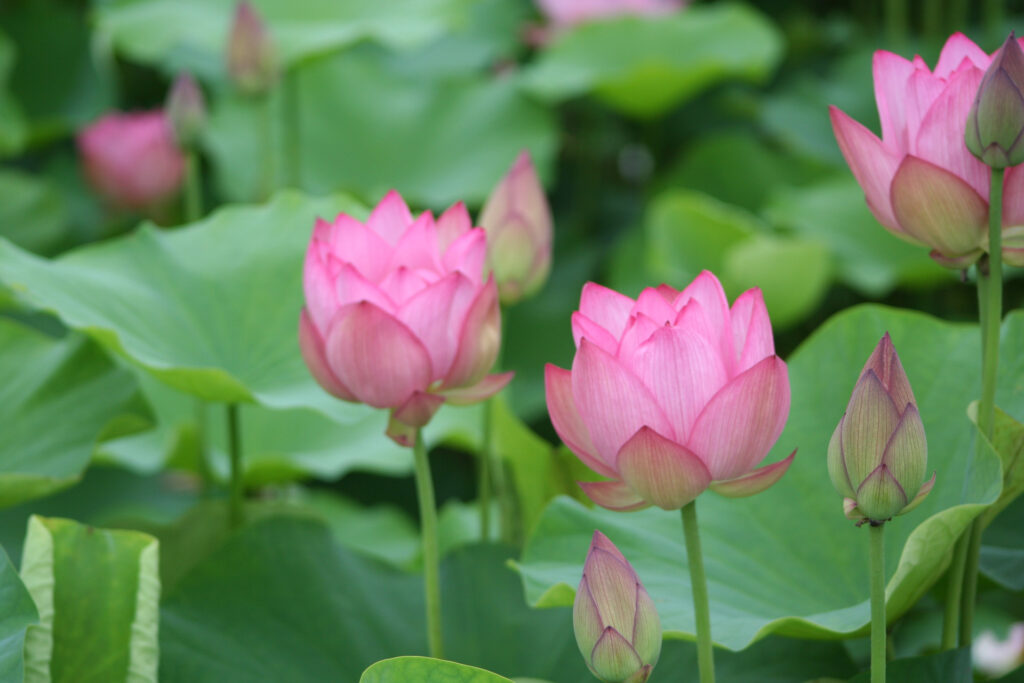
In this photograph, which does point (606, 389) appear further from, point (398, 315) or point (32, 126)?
point (32, 126)

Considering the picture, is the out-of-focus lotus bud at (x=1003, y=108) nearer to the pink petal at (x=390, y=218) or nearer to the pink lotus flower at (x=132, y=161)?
the pink petal at (x=390, y=218)

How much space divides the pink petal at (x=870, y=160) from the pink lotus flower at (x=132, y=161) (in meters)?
1.02

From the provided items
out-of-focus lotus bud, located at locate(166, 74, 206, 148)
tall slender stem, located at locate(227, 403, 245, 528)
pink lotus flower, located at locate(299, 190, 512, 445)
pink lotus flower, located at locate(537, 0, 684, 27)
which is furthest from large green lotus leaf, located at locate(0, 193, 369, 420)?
pink lotus flower, located at locate(537, 0, 684, 27)

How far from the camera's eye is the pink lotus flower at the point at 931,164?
45cm

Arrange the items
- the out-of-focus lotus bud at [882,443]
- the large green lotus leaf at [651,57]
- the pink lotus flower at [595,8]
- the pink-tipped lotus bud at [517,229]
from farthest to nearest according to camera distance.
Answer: the pink lotus flower at [595,8], the large green lotus leaf at [651,57], the pink-tipped lotus bud at [517,229], the out-of-focus lotus bud at [882,443]

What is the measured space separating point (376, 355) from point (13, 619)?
200 millimetres

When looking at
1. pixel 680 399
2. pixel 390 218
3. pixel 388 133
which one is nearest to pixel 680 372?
pixel 680 399

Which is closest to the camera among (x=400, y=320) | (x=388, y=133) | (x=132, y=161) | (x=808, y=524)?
(x=400, y=320)

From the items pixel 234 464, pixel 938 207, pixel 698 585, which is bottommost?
pixel 234 464

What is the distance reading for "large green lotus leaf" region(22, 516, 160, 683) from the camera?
52 cm

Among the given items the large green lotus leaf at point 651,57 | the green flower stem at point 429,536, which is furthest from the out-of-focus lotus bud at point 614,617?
the large green lotus leaf at point 651,57

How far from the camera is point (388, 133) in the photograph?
158 cm

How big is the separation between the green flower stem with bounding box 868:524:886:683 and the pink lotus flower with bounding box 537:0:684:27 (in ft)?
4.45

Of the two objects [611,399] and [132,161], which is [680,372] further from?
[132,161]
